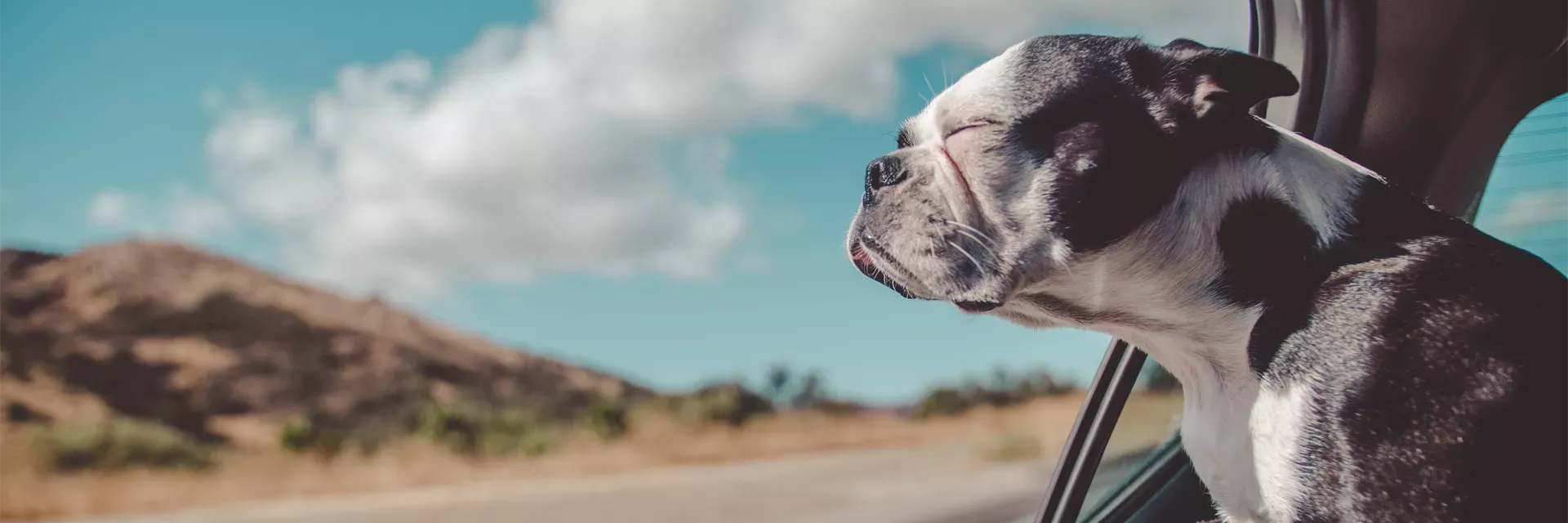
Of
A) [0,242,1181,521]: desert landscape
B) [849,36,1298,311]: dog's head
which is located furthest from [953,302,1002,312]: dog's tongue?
[0,242,1181,521]: desert landscape

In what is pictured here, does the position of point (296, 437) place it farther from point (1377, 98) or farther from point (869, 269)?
point (1377, 98)

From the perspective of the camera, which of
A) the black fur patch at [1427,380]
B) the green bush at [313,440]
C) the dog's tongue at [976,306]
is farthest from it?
the green bush at [313,440]

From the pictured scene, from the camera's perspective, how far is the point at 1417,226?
1.23 metres

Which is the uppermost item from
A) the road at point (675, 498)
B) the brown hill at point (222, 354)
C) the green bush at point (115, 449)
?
the brown hill at point (222, 354)

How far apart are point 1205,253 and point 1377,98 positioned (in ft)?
2.26

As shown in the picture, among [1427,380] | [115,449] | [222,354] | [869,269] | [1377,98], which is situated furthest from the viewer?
[222,354]

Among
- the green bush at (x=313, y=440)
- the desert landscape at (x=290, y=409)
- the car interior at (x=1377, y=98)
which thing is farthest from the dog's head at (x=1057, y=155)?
the green bush at (x=313, y=440)

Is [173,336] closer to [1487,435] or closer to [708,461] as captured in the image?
[708,461]

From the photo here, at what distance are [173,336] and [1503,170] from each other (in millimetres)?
23005

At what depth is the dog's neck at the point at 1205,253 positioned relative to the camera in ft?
4.08

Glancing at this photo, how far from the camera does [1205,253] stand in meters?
1.27

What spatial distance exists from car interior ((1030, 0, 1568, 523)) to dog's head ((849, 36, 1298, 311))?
422 mm

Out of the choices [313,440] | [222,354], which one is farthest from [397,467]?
[222,354]

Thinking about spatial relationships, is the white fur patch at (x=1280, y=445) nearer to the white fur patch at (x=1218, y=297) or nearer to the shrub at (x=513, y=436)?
the white fur patch at (x=1218, y=297)
